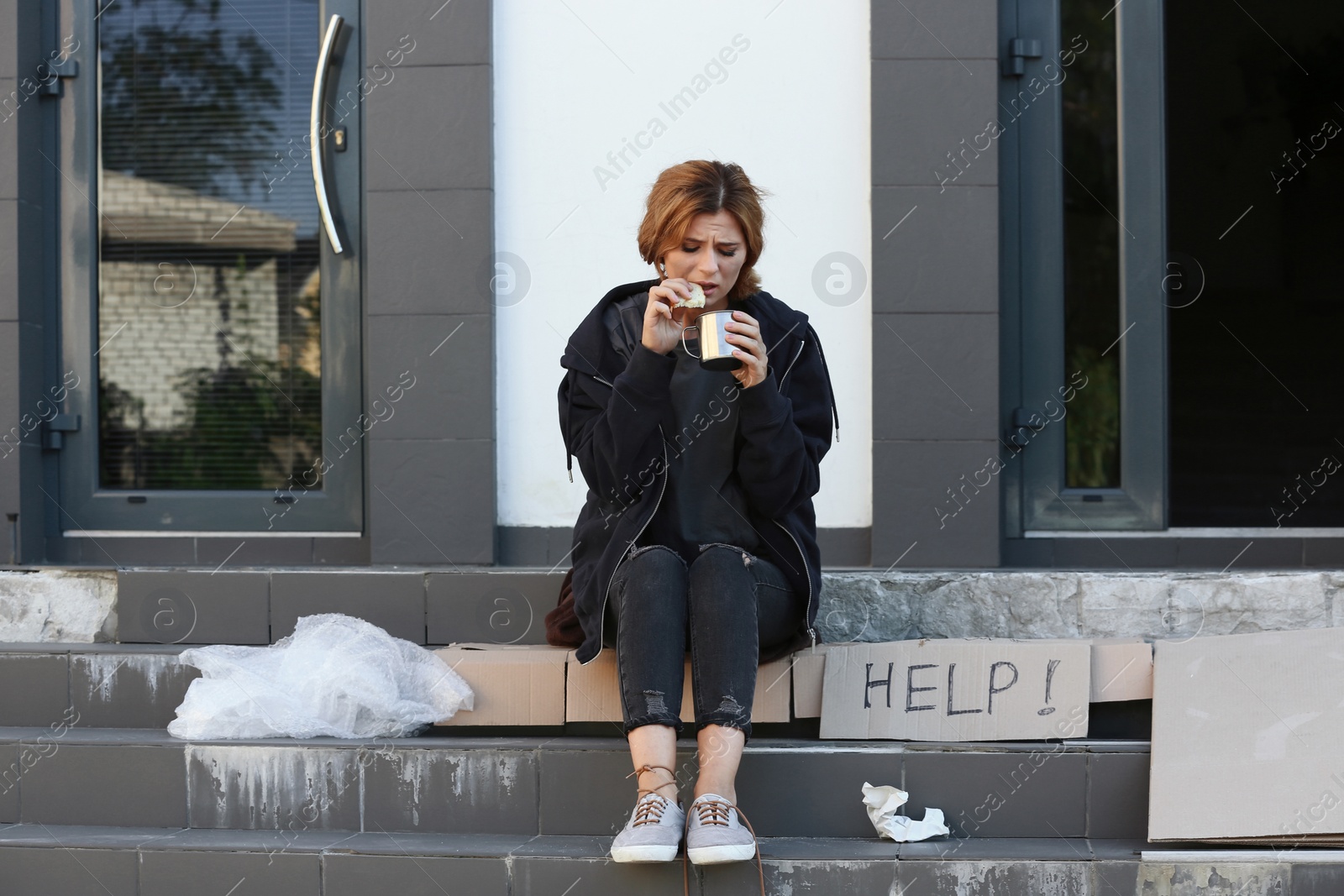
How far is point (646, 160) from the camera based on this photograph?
359 centimetres

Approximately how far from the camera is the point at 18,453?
3672mm

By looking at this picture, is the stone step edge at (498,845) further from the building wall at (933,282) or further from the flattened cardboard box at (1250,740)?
the building wall at (933,282)

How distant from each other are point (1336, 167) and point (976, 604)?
238 centimetres

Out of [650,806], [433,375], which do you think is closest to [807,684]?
[650,806]

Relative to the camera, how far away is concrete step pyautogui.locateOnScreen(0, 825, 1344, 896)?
233 cm

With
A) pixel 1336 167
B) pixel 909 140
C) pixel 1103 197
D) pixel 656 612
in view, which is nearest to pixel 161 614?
pixel 656 612

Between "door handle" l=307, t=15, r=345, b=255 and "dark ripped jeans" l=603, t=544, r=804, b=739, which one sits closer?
"dark ripped jeans" l=603, t=544, r=804, b=739

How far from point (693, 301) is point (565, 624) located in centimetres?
92

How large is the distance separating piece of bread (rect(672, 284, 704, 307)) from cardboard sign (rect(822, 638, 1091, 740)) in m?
0.92

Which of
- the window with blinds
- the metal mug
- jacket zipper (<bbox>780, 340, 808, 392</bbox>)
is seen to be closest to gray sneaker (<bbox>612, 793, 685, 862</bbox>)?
the metal mug

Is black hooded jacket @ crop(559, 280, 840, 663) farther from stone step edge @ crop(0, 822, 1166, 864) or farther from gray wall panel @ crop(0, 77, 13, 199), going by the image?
gray wall panel @ crop(0, 77, 13, 199)

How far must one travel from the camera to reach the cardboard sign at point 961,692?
265cm

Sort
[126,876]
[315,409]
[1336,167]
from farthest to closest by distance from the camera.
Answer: [1336,167] < [315,409] < [126,876]

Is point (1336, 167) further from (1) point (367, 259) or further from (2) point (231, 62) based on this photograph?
(2) point (231, 62)
